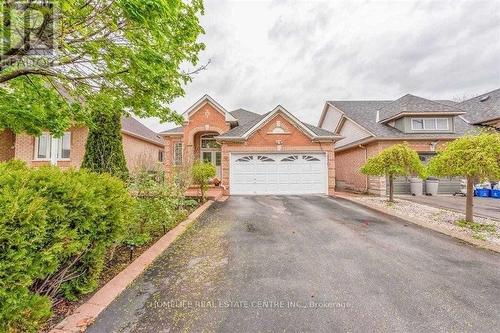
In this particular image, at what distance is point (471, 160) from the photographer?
7.12m

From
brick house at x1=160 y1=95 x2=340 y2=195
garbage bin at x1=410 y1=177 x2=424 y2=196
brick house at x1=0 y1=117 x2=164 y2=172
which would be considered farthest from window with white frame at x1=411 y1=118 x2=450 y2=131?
brick house at x1=0 y1=117 x2=164 y2=172

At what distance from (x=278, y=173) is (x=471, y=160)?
9642 mm

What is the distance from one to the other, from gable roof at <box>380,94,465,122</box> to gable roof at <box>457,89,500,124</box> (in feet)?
11.9

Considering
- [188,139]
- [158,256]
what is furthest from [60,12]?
[188,139]

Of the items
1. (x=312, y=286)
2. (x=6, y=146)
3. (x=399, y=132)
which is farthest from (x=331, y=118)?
(x=6, y=146)

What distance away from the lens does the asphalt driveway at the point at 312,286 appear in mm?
2773

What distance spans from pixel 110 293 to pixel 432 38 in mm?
25197

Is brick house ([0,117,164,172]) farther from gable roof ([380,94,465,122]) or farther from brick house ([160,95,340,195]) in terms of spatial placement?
gable roof ([380,94,465,122])

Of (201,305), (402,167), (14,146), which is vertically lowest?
(201,305)

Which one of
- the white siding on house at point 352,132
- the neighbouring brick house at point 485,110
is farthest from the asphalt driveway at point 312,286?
the neighbouring brick house at point 485,110

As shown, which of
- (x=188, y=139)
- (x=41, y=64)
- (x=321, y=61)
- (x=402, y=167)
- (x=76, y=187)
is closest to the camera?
(x=76, y=187)

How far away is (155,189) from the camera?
6.36m

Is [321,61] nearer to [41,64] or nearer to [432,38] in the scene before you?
[432,38]

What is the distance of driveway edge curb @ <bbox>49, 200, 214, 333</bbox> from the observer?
102 inches
